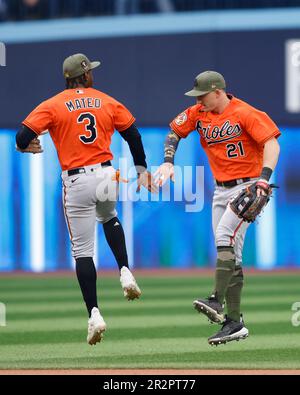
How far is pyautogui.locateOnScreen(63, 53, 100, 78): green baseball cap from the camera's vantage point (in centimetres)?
816

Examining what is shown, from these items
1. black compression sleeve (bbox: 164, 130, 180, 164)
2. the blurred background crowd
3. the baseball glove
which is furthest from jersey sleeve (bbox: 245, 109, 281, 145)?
the blurred background crowd

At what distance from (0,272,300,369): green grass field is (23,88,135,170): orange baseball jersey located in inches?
58.8

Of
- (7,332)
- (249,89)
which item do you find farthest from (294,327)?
(249,89)

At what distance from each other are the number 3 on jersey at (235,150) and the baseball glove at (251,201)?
33 cm

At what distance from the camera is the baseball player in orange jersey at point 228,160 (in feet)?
27.0

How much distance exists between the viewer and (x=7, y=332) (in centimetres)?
1035

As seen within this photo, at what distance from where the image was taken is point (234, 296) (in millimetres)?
8586

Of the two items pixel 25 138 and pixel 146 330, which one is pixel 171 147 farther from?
pixel 146 330

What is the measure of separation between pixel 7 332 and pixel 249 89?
982 cm

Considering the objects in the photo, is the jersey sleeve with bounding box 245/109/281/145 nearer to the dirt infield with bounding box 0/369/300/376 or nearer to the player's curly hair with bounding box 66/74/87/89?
the player's curly hair with bounding box 66/74/87/89

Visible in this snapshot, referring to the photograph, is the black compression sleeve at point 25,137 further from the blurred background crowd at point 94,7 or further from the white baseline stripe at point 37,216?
the blurred background crowd at point 94,7

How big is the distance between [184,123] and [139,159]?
21.0 inches

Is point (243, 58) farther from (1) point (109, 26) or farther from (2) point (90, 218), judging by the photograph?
(2) point (90, 218)

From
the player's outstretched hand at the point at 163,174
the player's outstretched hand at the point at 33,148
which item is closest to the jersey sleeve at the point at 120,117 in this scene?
the player's outstretched hand at the point at 163,174
